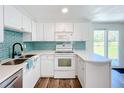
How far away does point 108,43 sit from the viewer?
6.48 meters

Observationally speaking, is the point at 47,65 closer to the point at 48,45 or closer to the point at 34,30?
the point at 48,45

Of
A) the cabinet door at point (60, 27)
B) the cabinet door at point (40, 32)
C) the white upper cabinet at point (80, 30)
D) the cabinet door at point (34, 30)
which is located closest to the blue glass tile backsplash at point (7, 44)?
the cabinet door at point (34, 30)

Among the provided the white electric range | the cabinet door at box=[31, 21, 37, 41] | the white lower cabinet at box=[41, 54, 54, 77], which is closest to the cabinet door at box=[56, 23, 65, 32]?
the cabinet door at box=[31, 21, 37, 41]

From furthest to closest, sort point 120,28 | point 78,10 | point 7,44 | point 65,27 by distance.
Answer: point 120,28 < point 65,27 < point 78,10 < point 7,44

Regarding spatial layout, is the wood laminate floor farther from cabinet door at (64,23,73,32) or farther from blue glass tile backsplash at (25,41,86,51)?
cabinet door at (64,23,73,32)

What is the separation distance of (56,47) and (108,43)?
2.58 meters

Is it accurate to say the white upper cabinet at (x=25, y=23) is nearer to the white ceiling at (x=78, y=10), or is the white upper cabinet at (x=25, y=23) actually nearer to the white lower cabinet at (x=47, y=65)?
the white ceiling at (x=78, y=10)

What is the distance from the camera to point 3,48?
3.05 meters

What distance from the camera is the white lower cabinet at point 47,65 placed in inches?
190

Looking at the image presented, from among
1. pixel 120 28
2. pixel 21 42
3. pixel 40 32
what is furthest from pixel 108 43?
pixel 21 42

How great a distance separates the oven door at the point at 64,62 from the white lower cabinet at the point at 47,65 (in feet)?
0.60
